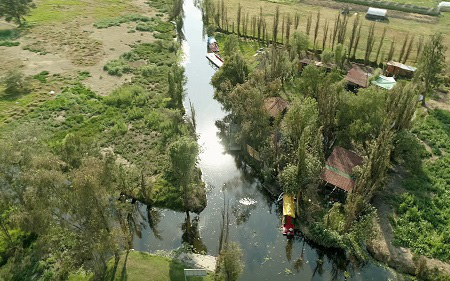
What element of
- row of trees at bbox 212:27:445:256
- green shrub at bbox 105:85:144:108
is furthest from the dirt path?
row of trees at bbox 212:27:445:256

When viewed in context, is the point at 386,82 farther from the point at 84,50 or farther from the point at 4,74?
the point at 4,74

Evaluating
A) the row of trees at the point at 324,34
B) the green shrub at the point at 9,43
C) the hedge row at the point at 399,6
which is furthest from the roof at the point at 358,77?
the green shrub at the point at 9,43

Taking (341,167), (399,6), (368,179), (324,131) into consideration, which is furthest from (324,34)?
(368,179)

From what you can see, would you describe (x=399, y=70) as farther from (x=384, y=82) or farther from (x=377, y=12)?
(x=377, y=12)

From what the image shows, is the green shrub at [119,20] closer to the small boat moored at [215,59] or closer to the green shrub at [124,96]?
the small boat moored at [215,59]

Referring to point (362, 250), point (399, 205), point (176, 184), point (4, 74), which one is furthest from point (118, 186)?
point (4, 74)

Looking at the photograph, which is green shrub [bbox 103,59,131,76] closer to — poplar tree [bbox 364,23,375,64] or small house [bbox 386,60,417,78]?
poplar tree [bbox 364,23,375,64]
